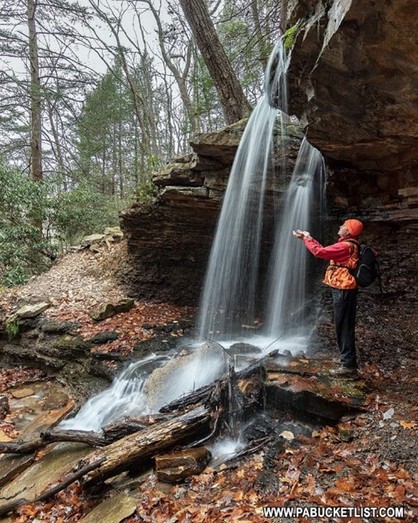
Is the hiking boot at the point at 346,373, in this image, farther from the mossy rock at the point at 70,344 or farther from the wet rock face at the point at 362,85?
the mossy rock at the point at 70,344

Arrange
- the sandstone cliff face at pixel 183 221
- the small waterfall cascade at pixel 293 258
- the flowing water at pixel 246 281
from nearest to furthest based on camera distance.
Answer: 1. the flowing water at pixel 246 281
2. the sandstone cliff face at pixel 183 221
3. the small waterfall cascade at pixel 293 258

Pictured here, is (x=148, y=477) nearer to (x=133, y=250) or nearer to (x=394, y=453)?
(x=394, y=453)

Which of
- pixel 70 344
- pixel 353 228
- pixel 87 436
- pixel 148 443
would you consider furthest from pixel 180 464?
pixel 70 344

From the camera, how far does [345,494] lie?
267 cm

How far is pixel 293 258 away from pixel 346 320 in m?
3.31

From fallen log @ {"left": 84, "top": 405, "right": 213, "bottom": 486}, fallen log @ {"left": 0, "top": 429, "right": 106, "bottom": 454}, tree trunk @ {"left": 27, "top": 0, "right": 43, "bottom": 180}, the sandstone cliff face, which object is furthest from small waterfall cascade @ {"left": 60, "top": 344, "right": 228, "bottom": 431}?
tree trunk @ {"left": 27, "top": 0, "right": 43, "bottom": 180}

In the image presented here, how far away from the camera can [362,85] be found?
3.73 metres

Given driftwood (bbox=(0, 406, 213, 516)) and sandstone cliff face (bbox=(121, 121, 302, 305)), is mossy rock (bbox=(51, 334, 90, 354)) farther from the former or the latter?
driftwood (bbox=(0, 406, 213, 516))

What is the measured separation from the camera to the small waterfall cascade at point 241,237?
6.29 meters

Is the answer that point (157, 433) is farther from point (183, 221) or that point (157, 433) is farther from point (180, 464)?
point (183, 221)

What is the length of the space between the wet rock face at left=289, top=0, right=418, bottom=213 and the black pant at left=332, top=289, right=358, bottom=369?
89.8 inches

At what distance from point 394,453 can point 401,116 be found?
151 inches

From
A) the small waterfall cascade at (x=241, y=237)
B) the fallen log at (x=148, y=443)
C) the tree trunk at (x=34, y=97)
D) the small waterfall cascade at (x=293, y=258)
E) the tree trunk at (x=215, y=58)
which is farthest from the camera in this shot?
the tree trunk at (x=34, y=97)

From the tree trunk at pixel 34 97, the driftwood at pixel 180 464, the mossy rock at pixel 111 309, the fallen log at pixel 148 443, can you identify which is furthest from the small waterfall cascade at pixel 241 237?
the tree trunk at pixel 34 97
